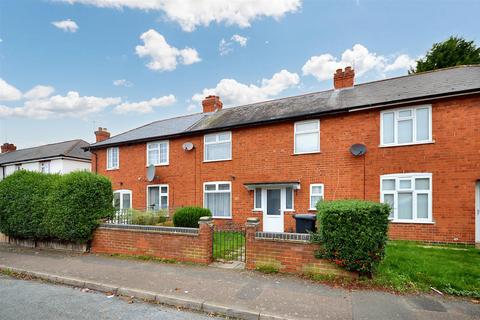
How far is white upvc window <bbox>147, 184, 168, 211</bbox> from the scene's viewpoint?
15.0 metres

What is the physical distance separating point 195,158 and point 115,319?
34.0 ft

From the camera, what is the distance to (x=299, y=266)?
591cm

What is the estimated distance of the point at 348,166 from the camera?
10.9 m

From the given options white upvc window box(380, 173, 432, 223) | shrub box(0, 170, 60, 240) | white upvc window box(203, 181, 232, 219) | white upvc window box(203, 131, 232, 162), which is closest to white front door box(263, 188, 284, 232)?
white upvc window box(203, 181, 232, 219)

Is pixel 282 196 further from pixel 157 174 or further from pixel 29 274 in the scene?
pixel 29 274

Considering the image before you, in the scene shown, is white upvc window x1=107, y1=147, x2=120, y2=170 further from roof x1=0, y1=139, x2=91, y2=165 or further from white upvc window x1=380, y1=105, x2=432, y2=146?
white upvc window x1=380, y1=105, x2=432, y2=146

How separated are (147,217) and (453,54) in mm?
25045

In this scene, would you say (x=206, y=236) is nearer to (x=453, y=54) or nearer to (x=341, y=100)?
(x=341, y=100)

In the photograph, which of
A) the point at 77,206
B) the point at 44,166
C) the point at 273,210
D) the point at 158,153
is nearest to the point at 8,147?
the point at 44,166

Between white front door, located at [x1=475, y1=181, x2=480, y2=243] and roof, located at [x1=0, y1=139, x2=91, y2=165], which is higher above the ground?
roof, located at [x1=0, y1=139, x2=91, y2=165]

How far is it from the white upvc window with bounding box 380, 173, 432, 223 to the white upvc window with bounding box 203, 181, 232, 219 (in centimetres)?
655

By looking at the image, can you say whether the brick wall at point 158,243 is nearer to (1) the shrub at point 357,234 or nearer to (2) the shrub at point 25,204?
(2) the shrub at point 25,204

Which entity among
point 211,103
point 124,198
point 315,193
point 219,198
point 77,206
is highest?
point 211,103

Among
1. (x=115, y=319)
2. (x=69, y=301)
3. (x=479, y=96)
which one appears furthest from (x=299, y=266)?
(x=479, y=96)
